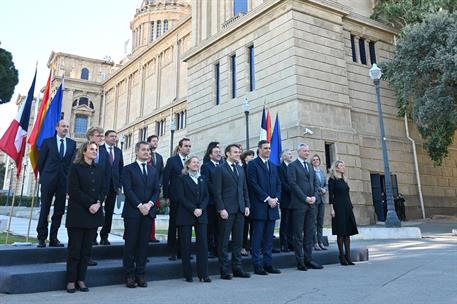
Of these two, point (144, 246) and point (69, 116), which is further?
point (69, 116)

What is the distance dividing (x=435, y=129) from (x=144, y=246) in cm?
1919

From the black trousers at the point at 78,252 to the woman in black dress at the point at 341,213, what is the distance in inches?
194

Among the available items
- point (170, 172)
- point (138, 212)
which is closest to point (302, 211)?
point (170, 172)

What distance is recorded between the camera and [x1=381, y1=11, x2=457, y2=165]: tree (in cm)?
1730

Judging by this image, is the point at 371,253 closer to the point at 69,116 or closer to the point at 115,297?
the point at 115,297

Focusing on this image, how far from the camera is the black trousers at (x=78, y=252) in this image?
5.33m

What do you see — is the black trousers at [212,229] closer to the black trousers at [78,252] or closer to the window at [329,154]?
the black trousers at [78,252]

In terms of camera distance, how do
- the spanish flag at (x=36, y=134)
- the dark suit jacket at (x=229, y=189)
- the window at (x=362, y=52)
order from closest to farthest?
1. the dark suit jacket at (x=229, y=189)
2. the spanish flag at (x=36, y=134)
3. the window at (x=362, y=52)

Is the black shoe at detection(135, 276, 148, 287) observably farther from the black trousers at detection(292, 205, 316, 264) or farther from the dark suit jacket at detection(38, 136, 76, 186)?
the black trousers at detection(292, 205, 316, 264)

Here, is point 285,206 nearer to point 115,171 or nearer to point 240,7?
point 115,171

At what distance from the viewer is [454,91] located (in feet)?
57.3

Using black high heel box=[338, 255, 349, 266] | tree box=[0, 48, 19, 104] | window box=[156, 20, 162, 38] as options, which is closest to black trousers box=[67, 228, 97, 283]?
black high heel box=[338, 255, 349, 266]

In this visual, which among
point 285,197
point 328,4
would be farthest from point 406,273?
point 328,4

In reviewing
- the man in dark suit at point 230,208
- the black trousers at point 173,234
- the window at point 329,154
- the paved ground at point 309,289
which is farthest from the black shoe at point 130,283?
the window at point 329,154
